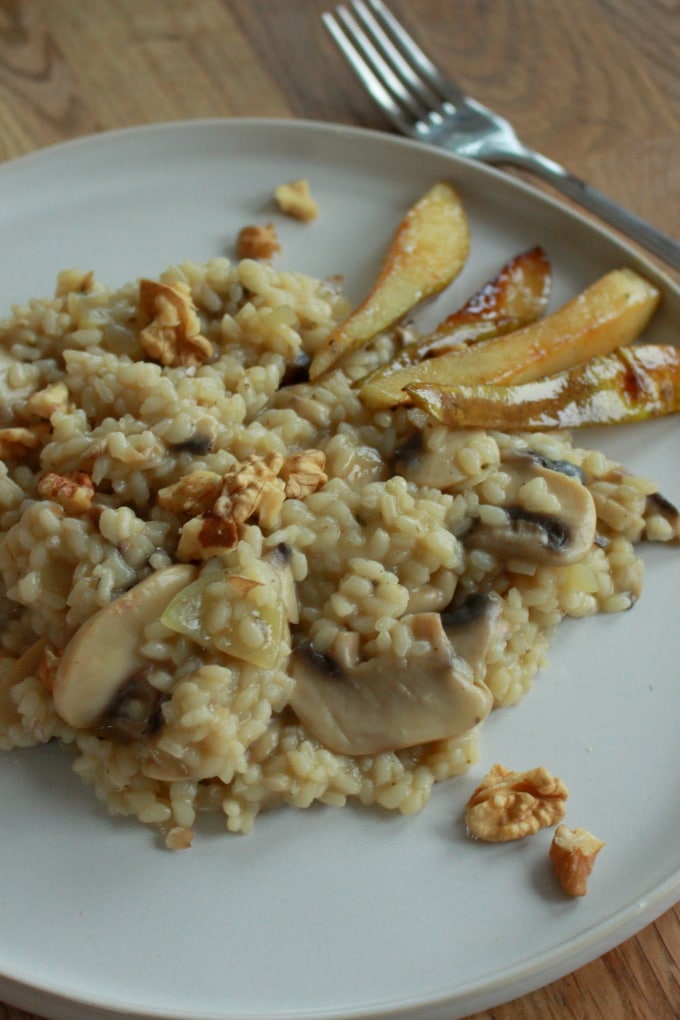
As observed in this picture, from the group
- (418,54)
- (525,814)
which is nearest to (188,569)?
(525,814)

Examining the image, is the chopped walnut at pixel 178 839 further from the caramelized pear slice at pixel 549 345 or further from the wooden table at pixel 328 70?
the wooden table at pixel 328 70

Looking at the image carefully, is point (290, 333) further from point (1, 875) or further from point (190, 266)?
point (1, 875)

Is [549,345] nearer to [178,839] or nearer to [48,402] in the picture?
[48,402]

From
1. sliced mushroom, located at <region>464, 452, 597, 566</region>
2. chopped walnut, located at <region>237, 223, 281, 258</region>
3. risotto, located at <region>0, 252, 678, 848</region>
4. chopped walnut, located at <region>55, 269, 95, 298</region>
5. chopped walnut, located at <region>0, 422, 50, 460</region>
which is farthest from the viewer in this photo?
chopped walnut, located at <region>237, 223, 281, 258</region>

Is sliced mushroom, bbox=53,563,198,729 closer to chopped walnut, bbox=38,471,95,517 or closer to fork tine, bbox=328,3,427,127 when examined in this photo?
chopped walnut, bbox=38,471,95,517

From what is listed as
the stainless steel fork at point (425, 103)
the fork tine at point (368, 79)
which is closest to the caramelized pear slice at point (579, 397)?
the stainless steel fork at point (425, 103)

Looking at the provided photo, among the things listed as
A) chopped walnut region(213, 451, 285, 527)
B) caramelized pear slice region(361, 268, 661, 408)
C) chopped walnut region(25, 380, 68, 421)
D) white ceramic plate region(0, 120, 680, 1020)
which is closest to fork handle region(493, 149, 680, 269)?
caramelized pear slice region(361, 268, 661, 408)

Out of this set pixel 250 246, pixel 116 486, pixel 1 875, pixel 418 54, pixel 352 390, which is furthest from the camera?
pixel 418 54

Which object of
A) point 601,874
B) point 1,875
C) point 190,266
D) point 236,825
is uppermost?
point 190,266
